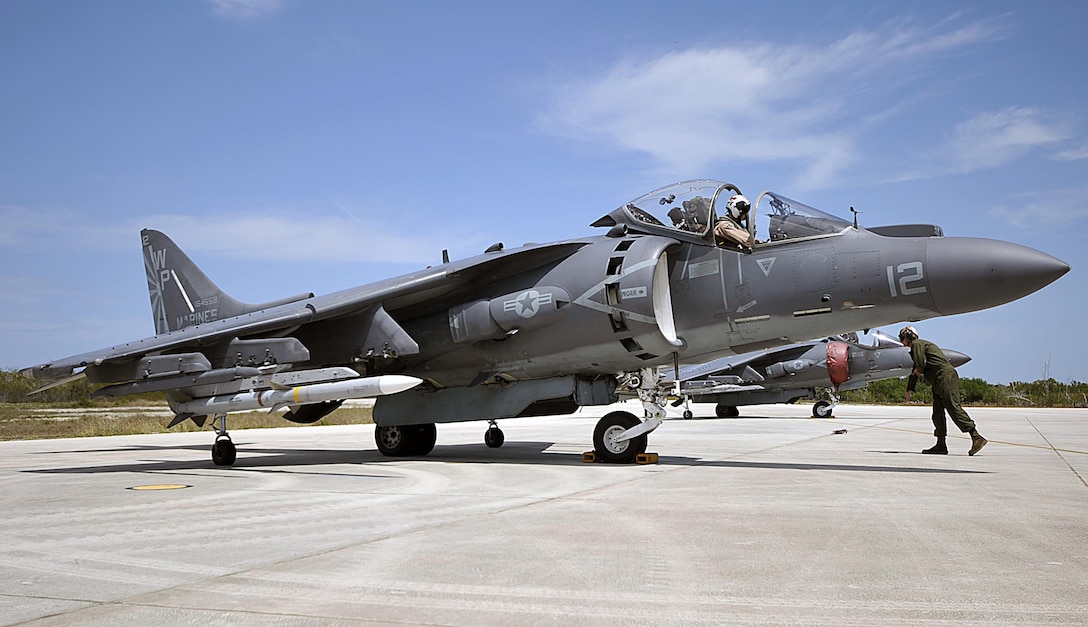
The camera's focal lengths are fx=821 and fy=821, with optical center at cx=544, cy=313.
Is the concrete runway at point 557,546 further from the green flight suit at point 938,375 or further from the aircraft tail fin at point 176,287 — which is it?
the aircraft tail fin at point 176,287

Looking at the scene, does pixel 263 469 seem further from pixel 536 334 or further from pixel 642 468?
pixel 642 468

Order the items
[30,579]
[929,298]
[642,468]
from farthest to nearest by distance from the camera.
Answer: [642,468]
[929,298]
[30,579]

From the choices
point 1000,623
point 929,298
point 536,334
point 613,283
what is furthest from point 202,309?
point 1000,623

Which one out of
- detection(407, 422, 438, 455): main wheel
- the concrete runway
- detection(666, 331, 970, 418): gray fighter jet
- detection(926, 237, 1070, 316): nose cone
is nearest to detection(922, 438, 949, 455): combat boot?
the concrete runway

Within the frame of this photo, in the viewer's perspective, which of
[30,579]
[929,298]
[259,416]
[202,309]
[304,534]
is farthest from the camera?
[259,416]

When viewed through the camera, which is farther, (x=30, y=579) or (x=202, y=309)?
(x=202, y=309)

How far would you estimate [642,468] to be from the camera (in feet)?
31.9

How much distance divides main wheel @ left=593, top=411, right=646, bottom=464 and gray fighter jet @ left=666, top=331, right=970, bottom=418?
1472 centimetres

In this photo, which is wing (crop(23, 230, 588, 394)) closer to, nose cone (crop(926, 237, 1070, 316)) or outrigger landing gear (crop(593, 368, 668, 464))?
outrigger landing gear (crop(593, 368, 668, 464))

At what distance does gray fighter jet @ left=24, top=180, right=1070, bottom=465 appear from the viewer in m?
8.67

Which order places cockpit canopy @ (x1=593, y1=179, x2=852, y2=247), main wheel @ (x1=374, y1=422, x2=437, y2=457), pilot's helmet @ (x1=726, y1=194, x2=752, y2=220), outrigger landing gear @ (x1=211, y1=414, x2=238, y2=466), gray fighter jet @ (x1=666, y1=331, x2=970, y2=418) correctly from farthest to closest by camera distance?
gray fighter jet @ (x1=666, y1=331, x2=970, y2=418)
main wheel @ (x1=374, y1=422, x2=437, y2=457)
outrigger landing gear @ (x1=211, y1=414, x2=238, y2=466)
pilot's helmet @ (x1=726, y1=194, x2=752, y2=220)
cockpit canopy @ (x1=593, y1=179, x2=852, y2=247)

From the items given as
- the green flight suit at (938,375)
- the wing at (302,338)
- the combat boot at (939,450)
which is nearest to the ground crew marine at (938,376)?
the green flight suit at (938,375)

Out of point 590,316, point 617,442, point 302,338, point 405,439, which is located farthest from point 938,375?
point 302,338

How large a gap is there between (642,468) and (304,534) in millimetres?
5235
